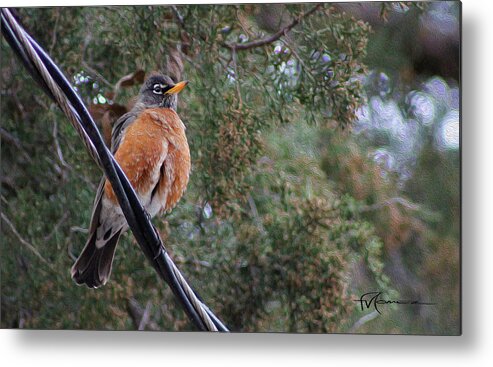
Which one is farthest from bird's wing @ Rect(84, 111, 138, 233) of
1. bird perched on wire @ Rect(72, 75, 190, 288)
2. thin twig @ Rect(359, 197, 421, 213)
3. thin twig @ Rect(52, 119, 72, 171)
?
thin twig @ Rect(359, 197, 421, 213)

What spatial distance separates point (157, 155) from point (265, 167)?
0.28m

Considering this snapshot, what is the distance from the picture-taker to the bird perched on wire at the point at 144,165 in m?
2.11

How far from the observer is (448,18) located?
2.02 m

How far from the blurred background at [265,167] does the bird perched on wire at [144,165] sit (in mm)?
27

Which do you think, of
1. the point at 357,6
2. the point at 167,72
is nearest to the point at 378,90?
the point at 357,6

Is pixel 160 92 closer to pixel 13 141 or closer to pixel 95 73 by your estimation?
pixel 95 73

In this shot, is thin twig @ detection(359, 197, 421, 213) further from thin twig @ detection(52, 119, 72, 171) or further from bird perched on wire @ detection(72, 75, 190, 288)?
thin twig @ detection(52, 119, 72, 171)

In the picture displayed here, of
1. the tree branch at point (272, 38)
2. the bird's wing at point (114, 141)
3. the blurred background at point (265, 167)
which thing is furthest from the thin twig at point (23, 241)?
the tree branch at point (272, 38)

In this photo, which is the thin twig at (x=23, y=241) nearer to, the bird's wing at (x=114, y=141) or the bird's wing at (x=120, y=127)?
the bird's wing at (x=114, y=141)

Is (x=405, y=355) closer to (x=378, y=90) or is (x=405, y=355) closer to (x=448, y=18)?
(x=378, y=90)

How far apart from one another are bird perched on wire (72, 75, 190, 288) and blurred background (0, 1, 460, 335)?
0.03 meters

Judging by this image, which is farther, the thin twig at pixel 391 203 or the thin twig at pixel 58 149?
the thin twig at pixel 58 149

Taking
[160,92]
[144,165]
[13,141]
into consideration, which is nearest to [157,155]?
[144,165]

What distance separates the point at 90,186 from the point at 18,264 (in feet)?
0.96
